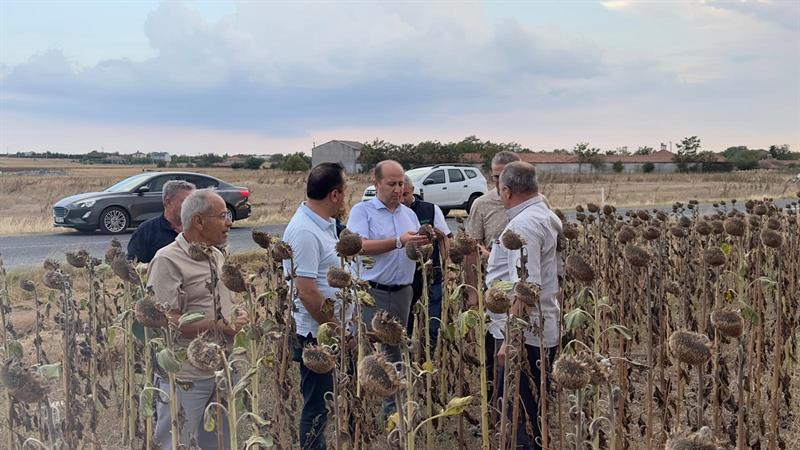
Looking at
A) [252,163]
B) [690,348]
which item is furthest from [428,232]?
[252,163]

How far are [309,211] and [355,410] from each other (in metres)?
1.47

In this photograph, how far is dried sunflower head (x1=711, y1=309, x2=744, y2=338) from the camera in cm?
222

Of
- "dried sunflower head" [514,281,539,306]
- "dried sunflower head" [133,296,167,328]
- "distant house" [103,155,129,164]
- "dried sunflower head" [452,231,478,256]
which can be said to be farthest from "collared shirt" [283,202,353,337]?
"distant house" [103,155,129,164]

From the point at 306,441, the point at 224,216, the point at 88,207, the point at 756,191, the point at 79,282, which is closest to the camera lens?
the point at 224,216

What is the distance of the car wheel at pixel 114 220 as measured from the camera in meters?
16.2

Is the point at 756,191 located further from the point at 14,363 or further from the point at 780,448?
the point at 14,363

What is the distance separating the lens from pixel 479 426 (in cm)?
450

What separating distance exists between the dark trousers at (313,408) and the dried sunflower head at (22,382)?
1814 millimetres

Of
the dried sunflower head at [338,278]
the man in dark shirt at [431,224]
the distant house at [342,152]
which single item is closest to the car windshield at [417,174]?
the man in dark shirt at [431,224]

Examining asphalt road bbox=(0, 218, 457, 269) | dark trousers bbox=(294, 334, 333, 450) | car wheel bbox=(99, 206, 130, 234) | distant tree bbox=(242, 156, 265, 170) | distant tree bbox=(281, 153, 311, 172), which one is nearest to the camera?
dark trousers bbox=(294, 334, 333, 450)

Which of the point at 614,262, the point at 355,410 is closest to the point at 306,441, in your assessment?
the point at 355,410

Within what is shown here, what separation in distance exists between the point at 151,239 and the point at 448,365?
6.61ft

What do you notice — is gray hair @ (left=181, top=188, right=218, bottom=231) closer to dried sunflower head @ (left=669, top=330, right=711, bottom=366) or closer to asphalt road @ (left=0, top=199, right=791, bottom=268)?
dried sunflower head @ (left=669, top=330, right=711, bottom=366)

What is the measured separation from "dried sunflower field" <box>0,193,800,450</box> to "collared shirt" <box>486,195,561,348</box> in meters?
0.12
